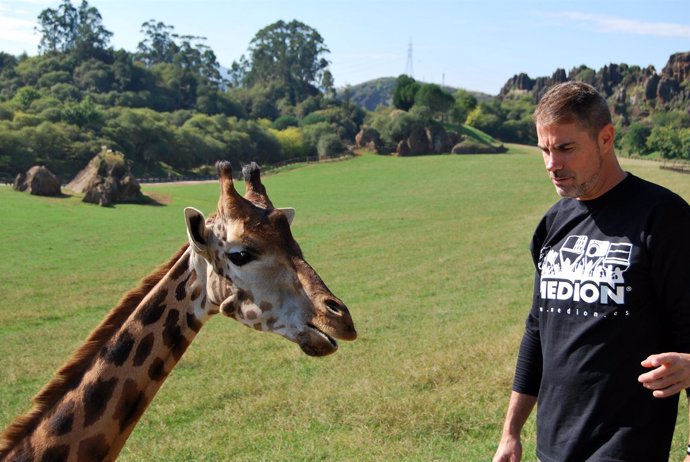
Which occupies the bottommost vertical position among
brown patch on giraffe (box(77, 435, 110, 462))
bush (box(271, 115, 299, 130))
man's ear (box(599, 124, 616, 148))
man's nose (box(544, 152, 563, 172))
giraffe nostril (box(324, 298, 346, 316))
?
bush (box(271, 115, 299, 130))

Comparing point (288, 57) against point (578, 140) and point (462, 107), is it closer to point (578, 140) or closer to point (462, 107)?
point (462, 107)

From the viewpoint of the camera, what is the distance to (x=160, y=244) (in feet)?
101

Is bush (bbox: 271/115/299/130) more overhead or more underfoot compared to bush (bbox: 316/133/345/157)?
more overhead

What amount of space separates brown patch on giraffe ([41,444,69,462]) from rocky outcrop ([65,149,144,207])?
41.2 m

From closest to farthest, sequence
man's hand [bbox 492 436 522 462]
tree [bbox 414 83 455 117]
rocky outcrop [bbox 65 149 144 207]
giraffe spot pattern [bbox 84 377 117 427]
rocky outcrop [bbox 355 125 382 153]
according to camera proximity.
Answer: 1. man's hand [bbox 492 436 522 462]
2. giraffe spot pattern [bbox 84 377 117 427]
3. rocky outcrop [bbox 65 149 144 207]
4. rocky outcrop [bbox 355 125 382 153]
5. tree [bbox 414 83 455 117]

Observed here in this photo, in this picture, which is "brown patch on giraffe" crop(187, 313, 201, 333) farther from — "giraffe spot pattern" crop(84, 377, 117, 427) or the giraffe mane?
"giraffe spot pattern" crop(84, 377, 117, 427)

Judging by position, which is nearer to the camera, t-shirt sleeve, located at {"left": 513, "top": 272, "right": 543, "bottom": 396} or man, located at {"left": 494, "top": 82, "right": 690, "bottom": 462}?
man, located at {"left": 494, "top": 82, "right": 690, "bottom": 462}

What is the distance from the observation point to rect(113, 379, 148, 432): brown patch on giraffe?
162 inches

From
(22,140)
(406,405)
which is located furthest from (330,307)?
(22,140)

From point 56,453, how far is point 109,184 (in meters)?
42.4

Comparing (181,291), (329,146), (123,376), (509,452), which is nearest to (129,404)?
(123,376)

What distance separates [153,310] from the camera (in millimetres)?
4348

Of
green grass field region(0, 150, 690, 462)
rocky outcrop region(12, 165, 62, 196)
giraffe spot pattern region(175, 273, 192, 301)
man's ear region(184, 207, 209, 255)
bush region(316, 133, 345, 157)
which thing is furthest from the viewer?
bush region(316, 133, 345, 157)

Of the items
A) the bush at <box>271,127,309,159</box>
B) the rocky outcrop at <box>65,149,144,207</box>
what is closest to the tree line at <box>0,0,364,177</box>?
the bush at <box>271,127,309,159</box>
